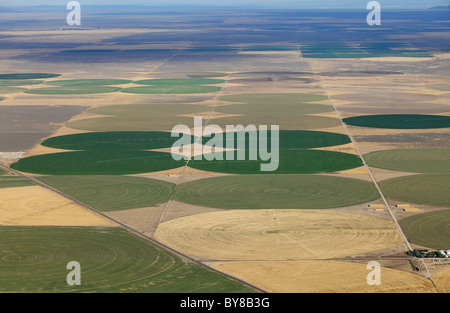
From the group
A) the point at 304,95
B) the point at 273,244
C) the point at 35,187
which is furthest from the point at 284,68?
the point at 273,244

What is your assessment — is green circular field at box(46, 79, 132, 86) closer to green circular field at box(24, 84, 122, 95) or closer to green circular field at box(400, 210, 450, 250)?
green circular field at box(24, 84, 122, 95)

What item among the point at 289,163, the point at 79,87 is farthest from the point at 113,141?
the point at 79,87

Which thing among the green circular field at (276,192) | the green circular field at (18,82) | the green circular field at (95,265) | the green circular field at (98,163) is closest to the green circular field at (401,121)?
the green circular field at (276,192)

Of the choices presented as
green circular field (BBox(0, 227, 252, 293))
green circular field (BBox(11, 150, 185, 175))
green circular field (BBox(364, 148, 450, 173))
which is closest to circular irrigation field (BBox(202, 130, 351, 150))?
green circular field (BBox(364, 148, 450, 173))

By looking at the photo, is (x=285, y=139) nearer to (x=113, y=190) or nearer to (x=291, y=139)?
(x=291, y=139)

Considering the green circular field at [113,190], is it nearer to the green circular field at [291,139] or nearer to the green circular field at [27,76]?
the green circular field at [291,139]
